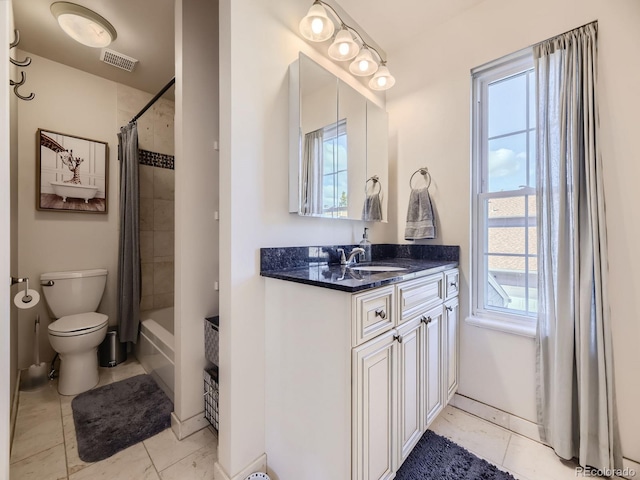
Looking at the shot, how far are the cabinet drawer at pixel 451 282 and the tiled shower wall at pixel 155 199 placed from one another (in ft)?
8.53

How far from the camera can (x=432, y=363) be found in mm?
1455

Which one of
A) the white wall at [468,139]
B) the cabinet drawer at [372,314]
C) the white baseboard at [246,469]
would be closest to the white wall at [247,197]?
the white baseboard at [246,469]

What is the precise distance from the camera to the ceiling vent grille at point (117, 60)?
208cm

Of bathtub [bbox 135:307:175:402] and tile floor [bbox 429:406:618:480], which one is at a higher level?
bathtub [bbox 135:307:175:402]

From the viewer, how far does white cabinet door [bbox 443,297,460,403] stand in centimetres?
161

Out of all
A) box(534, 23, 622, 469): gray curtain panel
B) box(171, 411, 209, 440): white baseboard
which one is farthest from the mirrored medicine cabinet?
box(171, 411, 209, 440): white baseboard

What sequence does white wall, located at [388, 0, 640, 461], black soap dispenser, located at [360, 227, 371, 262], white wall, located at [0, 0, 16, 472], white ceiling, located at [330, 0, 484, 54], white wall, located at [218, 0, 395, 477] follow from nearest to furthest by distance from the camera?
white wall, located at [0, 0, 16, 472]
white wall, located at [218, 0, 395, 477]
white wall, located at [388, 0, 640, 461]
white ceiling, located at [330, 0, 484, 54]
black soap dispenser, located at [360, 227, 371, 262]

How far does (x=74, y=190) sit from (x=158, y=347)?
5.01ft

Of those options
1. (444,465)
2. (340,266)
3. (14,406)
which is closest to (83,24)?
(340,266)

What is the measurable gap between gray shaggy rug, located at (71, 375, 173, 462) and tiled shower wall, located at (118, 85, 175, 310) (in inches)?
34.8

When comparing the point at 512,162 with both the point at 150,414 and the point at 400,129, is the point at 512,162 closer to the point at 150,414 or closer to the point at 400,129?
the point at 400,129

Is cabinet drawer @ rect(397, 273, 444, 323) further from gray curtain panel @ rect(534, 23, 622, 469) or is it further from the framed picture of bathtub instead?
the framed picture of bathtub

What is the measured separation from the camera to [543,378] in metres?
1.48

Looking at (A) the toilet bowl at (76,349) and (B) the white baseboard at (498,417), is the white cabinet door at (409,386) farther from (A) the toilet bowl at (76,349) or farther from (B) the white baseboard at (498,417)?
(A) the toilet bowl at (76,349)
